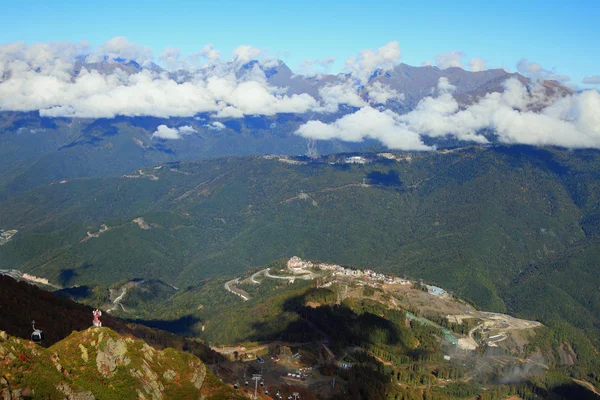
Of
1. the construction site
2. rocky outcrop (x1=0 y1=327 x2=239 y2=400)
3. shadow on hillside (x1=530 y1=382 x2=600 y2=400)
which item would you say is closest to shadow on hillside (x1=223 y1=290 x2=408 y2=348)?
the construction site

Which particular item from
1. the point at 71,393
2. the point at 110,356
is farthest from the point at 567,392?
the point at 71,393

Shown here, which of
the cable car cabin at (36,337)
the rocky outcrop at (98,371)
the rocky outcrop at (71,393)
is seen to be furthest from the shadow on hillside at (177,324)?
the rocky outcrop at (71,393)

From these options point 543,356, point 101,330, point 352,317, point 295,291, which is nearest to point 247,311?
point 295,291

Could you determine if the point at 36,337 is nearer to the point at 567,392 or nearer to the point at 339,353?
the point at 339,353

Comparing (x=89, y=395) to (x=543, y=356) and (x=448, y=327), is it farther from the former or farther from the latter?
(x=543, y=356)

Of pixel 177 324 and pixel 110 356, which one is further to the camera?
pixel 177 324

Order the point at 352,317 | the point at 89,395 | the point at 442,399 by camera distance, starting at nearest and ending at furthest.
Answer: the point at 89,395 < the point at 442,399 < the point at 352,317

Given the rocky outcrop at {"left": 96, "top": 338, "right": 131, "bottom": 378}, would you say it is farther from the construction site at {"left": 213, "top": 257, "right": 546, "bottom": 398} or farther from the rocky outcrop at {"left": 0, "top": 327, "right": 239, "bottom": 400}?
the construction site at {"left": 213, "top": 257, "right": 546, "bottom": 398}

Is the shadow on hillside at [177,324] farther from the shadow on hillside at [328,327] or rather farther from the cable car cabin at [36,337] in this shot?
the cable car cabin at [36,337]

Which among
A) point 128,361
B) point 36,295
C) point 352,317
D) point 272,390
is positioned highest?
point 128,361

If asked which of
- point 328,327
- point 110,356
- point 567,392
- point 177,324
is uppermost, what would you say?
point 110,356

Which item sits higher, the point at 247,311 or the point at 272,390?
the point at 272,390
